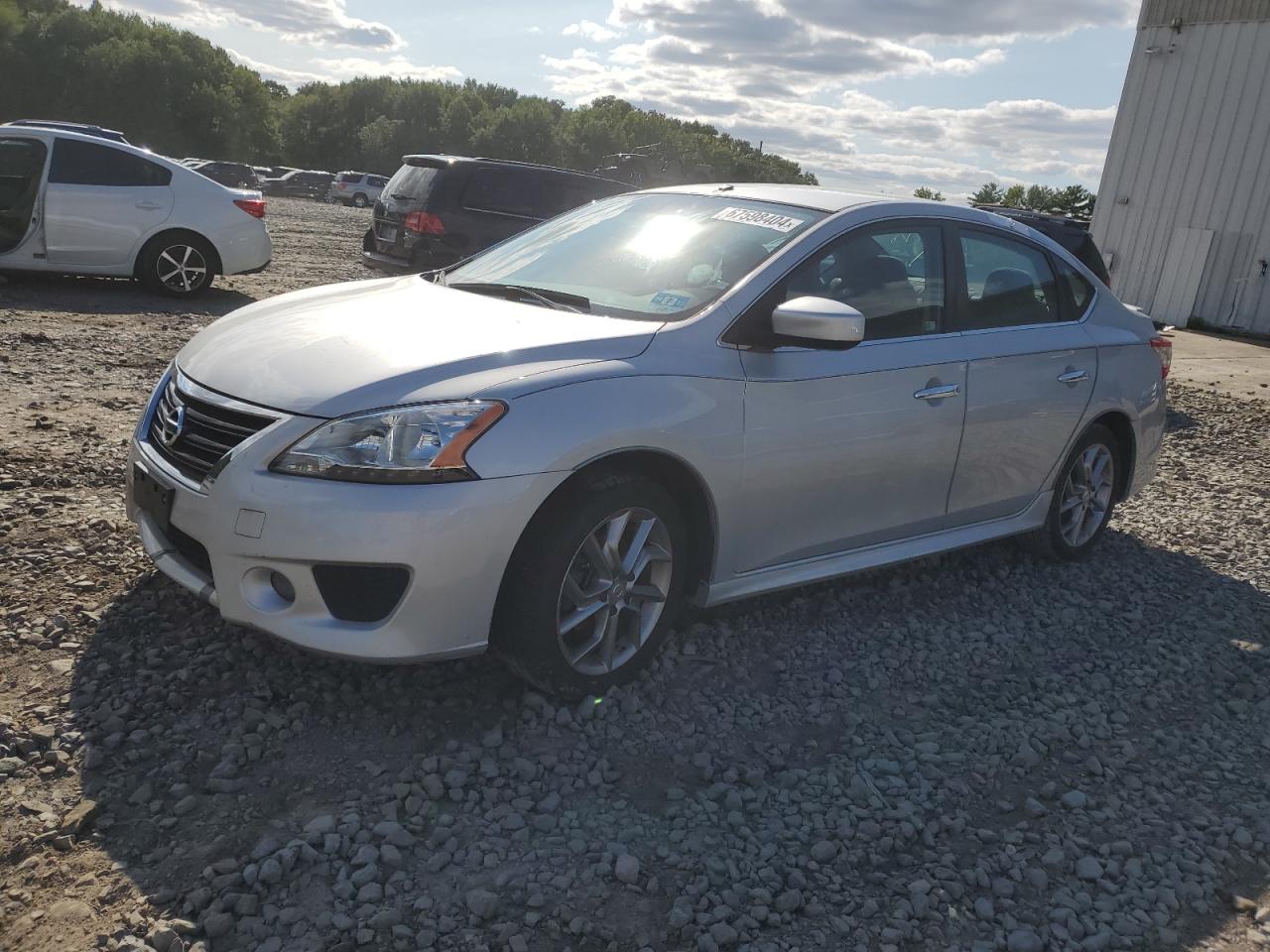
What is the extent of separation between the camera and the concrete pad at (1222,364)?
39.4 feet

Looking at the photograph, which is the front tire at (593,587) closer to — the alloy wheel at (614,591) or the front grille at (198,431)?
the alloy wheel at (614,591)

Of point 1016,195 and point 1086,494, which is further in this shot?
point 1016,195

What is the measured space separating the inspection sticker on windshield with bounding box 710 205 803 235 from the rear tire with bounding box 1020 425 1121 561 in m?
2.02

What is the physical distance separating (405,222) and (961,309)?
26.8ft

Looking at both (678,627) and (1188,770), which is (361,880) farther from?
(1188,770)

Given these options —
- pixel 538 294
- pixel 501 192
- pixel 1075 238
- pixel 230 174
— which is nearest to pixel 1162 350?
pixel 538 294

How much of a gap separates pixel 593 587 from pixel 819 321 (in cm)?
114

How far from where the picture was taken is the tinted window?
32.6 feet

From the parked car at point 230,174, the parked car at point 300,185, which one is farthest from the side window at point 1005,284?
the parked car at point 300,185

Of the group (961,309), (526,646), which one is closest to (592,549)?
(526,646)

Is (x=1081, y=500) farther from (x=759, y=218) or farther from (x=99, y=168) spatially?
(x=99, y=168)

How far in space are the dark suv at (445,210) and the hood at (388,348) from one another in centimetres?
762

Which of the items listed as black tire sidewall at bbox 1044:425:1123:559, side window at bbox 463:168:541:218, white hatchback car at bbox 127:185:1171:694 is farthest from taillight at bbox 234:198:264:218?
black tire sidewall at bbox 1044:425:1123:559

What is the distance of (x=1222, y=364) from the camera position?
14.1 m
